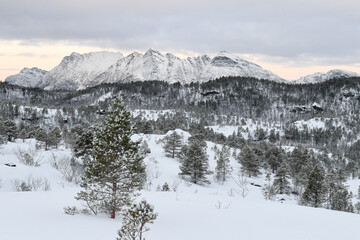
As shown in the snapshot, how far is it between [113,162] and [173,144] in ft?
131

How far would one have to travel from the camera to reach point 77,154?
41.5 m

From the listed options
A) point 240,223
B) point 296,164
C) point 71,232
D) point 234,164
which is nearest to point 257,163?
point 234,164

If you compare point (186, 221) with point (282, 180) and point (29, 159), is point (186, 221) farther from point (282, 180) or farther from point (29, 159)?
point (282, 180)

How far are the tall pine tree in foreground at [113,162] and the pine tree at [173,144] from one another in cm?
3898

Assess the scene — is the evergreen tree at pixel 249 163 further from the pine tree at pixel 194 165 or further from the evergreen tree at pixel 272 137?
the evergreen tree at pixel 272 137

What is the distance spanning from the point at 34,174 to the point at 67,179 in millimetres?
4144

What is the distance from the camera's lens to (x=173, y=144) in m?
52.6

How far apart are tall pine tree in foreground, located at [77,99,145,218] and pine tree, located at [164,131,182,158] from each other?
39.0m

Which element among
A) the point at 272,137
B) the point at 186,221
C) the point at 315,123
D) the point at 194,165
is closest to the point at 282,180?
the point at 194,165

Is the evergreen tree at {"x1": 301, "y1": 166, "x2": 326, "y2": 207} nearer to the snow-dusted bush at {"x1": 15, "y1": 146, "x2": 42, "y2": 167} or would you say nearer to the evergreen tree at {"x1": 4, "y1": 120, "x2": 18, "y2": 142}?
the snow-dusted bush at {"x1": 15, "y1": 146, "x2": 42, "y2": 167}

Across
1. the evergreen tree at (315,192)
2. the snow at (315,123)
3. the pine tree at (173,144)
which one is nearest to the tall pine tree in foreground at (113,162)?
the evergreen tree at (315,192)

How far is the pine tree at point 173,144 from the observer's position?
52.3 meters

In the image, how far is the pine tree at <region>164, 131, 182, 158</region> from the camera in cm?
5232

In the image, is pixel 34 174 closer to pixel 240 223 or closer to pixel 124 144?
pixel 124 144
